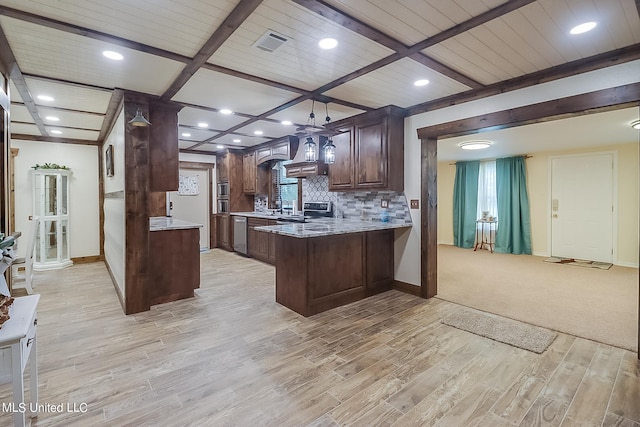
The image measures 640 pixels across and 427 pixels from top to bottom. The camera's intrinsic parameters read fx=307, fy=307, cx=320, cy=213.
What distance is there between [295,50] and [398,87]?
4.45 feet

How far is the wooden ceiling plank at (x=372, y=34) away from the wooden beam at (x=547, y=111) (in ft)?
1.97

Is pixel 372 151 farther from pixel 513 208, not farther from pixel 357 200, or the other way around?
pixel 513 208

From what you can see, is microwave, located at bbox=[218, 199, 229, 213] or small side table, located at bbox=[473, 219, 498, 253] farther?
small side table, located at bbox=[473, 219, 498, 253]

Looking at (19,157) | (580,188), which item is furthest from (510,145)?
(19,157)

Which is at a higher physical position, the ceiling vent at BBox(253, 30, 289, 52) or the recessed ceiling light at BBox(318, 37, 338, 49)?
the recessed ceiling light at BBox(318, 37, 338, 49)

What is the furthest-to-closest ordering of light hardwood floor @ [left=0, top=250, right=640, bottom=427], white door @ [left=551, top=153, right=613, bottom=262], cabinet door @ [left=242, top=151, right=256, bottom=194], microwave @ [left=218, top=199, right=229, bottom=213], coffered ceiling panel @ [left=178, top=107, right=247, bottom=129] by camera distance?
microwave @ [left=218, top=199, right=229, bottom=213] < cabinet door @ [left=242, top=151, right=256, bottom=194] < white door @ [left=551, top=153, right=613, bottom=262] < coffered ceiling panel @ [left=178, top=107, right=247, bottom=129] < light hardwood floor @ [left=0, top=250, right=640, bottom=427]

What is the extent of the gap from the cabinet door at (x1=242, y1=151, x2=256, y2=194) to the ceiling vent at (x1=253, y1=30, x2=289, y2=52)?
4766 mm

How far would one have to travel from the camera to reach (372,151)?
167 inches

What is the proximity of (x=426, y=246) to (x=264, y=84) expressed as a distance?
276 cm

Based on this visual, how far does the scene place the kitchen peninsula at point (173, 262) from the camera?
374 centimetres

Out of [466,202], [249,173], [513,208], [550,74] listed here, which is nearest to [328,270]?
[550,74]

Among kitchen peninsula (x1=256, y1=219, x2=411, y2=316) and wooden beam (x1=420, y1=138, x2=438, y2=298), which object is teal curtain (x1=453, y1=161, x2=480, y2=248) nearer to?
wooden beam (x1=420, y1=138, x2=438, y2=298)

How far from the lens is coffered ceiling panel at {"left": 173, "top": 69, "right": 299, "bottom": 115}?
3.09 m

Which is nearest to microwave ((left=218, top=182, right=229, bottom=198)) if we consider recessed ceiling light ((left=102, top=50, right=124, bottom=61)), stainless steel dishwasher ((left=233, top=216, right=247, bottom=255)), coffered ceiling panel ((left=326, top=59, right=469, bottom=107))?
stainless steel dishwasher ((left=233, top=216, right=247, bottom=255))
